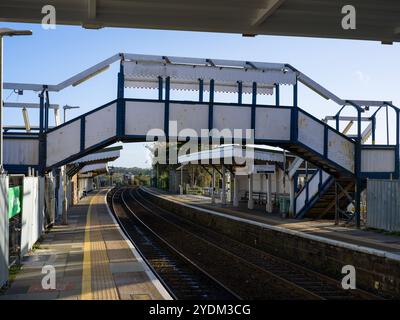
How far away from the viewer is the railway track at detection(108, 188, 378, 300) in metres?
11.8

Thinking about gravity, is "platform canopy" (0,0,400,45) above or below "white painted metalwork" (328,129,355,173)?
above

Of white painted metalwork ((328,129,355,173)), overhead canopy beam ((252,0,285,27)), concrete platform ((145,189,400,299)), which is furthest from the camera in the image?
white painted metalwork ((328,129,355,173))

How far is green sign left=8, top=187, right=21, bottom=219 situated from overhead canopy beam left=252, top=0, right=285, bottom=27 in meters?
5.68

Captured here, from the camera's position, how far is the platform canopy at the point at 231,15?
7.57 m

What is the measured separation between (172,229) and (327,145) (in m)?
10.0

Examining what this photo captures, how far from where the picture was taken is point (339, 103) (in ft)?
69.6

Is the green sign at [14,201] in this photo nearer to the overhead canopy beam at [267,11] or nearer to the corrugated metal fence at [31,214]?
the corrugated metal fence at [31,214]

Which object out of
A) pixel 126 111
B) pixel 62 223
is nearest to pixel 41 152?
pixel 126 111

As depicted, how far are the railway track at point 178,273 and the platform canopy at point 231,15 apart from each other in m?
5.52

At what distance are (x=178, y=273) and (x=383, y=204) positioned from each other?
9349 millimetres

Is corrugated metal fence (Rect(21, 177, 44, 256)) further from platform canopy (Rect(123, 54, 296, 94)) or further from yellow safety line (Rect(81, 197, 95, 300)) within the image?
platform canopy (Rect(123, 54, 296, 94))

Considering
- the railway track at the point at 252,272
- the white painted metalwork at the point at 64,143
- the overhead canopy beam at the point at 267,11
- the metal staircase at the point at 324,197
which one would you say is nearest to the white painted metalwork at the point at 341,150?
the metal staircase at the point at 324,197

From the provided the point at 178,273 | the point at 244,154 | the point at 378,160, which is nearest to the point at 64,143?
the point at 178,273

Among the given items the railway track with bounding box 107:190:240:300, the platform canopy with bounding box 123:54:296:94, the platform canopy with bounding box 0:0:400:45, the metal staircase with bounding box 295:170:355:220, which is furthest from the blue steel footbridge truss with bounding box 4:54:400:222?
the platform canopy with bounding box 0:0:400:45
